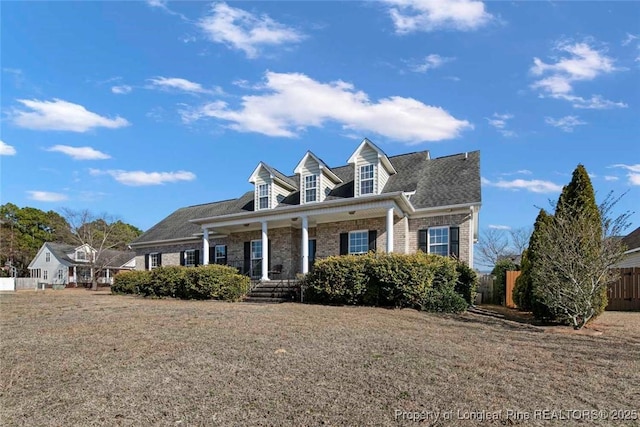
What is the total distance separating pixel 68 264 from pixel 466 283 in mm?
48173

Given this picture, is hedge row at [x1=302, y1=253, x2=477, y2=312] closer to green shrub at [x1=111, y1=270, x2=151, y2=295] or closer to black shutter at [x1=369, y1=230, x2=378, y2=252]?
black shutter at [x1=369, y1=230, x2=378, y2=252]

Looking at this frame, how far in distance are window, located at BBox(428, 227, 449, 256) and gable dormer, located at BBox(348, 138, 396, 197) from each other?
2.85 meters

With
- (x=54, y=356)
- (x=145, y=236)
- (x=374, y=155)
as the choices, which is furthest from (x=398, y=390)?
(x=145, y=236)

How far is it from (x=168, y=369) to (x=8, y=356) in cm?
254

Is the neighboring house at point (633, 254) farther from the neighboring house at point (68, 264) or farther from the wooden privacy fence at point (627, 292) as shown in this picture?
the neighboring house at point (68, 264)

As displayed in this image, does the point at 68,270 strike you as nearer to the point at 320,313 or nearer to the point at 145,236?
the point at 145,236

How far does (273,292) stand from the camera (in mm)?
16328

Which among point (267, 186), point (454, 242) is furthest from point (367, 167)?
point (267, 186)

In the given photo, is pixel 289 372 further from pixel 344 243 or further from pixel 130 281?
pixel 130 281

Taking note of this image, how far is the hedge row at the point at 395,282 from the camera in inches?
495

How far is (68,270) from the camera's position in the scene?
1898 inches

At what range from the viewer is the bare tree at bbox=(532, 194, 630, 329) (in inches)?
383

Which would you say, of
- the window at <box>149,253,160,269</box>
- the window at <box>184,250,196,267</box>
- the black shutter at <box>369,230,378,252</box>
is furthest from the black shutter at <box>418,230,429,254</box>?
the window at <box>149,253,160,269</box>

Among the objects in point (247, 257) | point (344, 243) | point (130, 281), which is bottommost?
point (130, 281)
